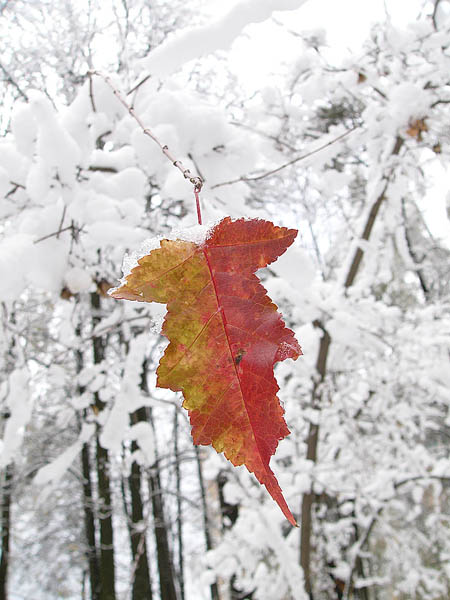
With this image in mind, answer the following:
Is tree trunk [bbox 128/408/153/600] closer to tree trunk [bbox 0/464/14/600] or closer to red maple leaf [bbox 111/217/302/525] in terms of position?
tree trunk [bbox 0/464/14/600]

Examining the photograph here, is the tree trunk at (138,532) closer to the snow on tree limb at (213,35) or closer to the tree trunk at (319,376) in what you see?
the tree trunk at (319,376)

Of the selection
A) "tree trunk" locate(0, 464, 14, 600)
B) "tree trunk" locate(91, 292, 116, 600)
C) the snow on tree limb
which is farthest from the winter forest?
"tree trunk" locate(0, 464, 14, 600)

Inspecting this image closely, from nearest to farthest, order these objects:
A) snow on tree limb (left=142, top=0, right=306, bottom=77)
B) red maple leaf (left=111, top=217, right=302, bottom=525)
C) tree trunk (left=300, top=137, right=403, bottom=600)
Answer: red maple leaf (left=111, top=217, right=302, bottom=525), snow on tree limb (left=142, top=0, right=306, bottom=77), tree trunk (left=300, top=137, right=403, bottom=600)

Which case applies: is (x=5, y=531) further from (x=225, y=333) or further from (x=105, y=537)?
(x=225, y=333)

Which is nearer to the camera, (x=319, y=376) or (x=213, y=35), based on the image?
(x=213, y=35)

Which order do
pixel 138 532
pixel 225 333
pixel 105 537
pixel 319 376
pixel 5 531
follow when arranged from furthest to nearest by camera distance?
1. pixel 5 531
2. pixel 105 537
3. pixel 138 532
4. pixel 319 376
5. pixel 225 333

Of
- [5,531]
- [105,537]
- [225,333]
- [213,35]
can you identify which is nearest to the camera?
[225,333]

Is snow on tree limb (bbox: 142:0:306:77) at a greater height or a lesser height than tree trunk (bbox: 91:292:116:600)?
greater

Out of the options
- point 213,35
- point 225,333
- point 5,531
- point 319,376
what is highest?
point 213,35

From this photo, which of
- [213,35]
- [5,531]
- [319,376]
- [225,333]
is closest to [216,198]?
[213,35]

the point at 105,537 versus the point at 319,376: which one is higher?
the point at 319,376

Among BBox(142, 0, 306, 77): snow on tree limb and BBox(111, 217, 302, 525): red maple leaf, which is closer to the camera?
BBox(111, 217, 302, 525): red maple leaf
